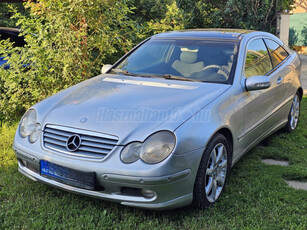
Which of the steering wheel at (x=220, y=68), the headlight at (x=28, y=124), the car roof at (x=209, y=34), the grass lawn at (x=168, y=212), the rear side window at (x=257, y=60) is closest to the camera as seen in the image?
the grass lawn at (x=168, y=212)

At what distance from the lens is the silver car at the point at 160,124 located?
2.53 meters

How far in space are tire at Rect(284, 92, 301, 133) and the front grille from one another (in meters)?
3.20

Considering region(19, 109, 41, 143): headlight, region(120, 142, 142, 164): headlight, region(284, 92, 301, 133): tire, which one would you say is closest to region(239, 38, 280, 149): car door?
region(284, 92, 301, 133): tire

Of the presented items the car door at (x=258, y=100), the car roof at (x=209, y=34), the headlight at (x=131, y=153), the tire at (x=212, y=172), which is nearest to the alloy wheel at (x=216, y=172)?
the tire at (x=212, y=172)

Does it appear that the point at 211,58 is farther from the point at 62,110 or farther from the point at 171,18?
the point at 171,18

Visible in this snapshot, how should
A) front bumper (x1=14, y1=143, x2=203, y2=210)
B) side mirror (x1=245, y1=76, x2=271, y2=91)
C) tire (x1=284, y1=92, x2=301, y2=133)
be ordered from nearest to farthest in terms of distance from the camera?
1. front bumper (x1=14, y1=143, x2=203, y2=210)
2. side mirror (x1=245, y1=76, x2=271, y2=91)
3. tire (x1=284, y1=92, x2=301, y2=133)

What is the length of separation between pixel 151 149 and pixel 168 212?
0.68m

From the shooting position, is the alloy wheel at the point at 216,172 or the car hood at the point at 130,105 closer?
the car hood at the point at 130,105

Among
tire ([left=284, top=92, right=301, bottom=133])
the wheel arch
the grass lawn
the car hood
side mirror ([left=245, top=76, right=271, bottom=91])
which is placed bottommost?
tire ([left=284, top=92, right=301, bottom=133])

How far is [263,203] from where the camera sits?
119 inches

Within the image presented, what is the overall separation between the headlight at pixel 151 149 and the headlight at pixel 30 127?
0.90 m

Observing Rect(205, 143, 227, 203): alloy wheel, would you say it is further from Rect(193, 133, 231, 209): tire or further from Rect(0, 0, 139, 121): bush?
Rect(0, 0, 139, 121): bush

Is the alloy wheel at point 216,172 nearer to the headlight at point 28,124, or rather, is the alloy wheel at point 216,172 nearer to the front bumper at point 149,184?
the front bumper at point 149,184

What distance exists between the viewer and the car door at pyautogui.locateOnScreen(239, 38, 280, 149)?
3496 mm
